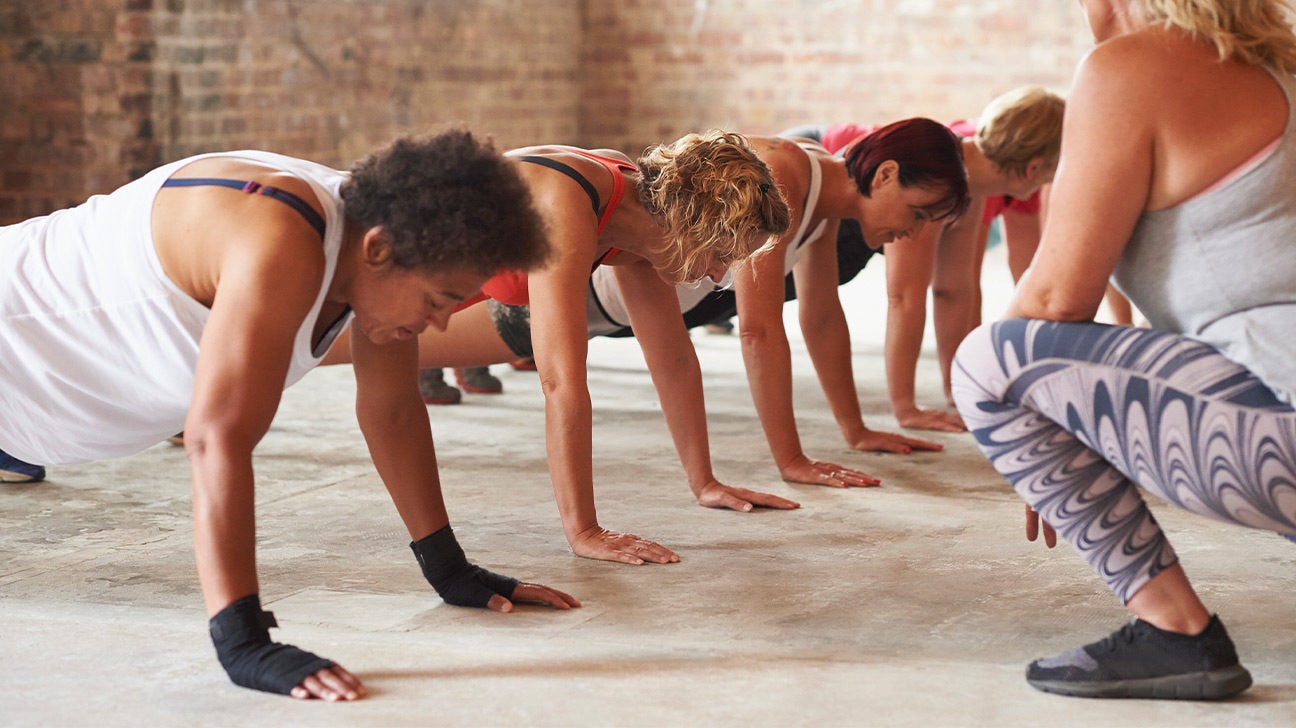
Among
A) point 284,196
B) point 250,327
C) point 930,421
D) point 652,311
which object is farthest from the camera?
point 930,421

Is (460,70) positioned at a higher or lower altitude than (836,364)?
higher

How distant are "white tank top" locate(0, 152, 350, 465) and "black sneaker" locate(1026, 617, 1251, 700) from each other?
117cm

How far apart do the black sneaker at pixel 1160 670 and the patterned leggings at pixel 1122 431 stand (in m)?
0.08

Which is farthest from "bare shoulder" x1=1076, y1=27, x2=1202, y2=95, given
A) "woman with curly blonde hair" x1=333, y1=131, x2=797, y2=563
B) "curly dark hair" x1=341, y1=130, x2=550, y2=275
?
"woman with curly blonde hair" x1=333, y1=131, x2=797, y2=563

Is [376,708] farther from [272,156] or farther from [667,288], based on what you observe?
[667,288]

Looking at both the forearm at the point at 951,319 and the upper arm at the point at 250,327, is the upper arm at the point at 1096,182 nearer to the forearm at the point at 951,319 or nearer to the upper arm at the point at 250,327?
the upper arm at the point at 250,327

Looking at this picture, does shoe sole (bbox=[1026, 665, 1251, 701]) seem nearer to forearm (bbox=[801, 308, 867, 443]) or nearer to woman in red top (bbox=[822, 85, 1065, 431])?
forearm (bbox=[801, 308, 867, 443])

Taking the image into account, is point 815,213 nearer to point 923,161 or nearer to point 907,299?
point 923,161

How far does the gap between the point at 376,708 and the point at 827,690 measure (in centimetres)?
61

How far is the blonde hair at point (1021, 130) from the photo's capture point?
4.10 metres

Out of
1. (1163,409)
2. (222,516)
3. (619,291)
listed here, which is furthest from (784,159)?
(222,516)

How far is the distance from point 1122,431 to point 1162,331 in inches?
6.1

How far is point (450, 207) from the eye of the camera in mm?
1980

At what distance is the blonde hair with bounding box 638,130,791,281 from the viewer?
2760 millimetres
